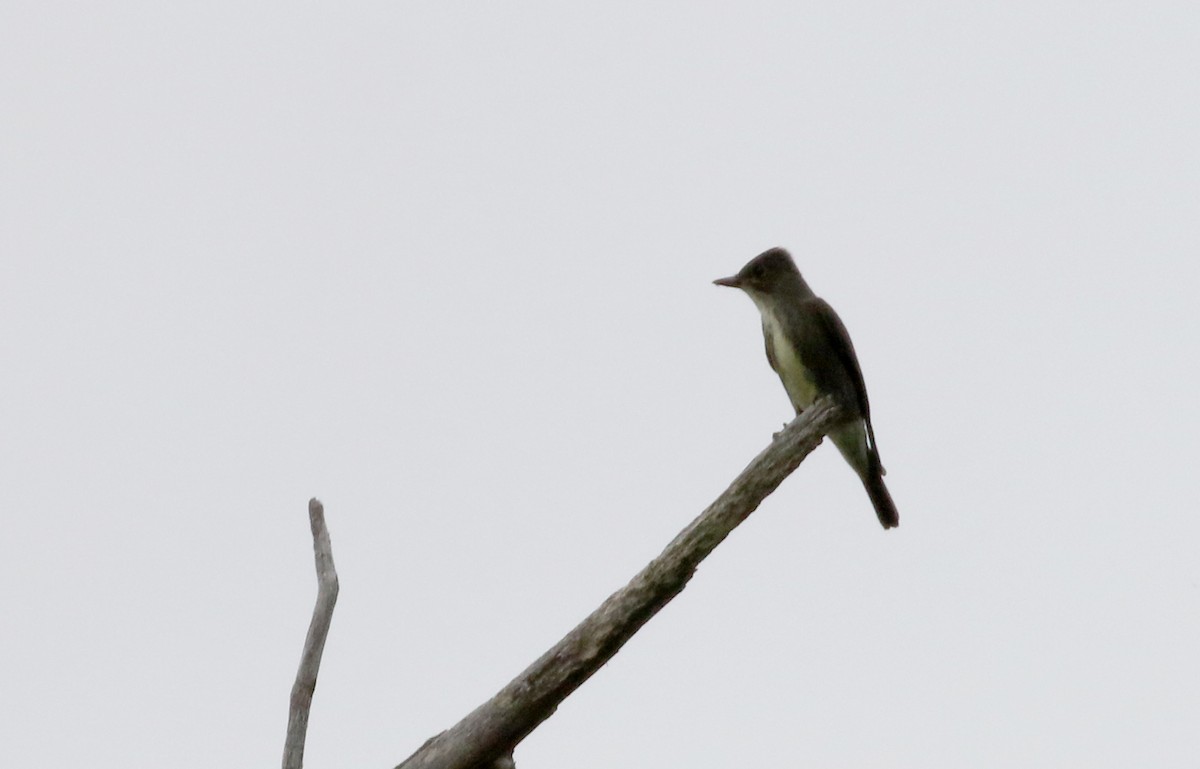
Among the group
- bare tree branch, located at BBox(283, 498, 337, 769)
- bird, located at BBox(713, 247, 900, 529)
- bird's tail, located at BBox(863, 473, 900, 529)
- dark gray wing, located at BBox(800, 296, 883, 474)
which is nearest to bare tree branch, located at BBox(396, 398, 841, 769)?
bare tree branch, located at BBox(283, 498, 337, 769)

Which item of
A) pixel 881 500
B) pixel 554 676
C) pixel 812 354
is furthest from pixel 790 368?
pixel 554 676

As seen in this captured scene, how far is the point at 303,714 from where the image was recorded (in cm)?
485

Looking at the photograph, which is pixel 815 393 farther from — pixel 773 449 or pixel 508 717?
pixel 508 717

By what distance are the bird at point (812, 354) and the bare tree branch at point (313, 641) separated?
3.50 meters

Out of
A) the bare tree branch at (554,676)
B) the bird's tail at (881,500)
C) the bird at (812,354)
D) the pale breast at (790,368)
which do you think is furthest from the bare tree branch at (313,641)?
the bird's tail at (881,500)

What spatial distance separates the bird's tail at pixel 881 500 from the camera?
8555 millimetres

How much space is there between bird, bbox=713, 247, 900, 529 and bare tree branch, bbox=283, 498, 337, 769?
3.50 m

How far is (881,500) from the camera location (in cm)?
859

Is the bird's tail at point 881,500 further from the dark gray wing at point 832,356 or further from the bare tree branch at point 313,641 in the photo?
the bare tree branch at point 313,641

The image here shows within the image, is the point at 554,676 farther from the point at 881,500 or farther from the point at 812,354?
the point at 881,500

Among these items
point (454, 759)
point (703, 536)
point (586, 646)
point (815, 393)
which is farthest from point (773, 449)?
point (815, 393)

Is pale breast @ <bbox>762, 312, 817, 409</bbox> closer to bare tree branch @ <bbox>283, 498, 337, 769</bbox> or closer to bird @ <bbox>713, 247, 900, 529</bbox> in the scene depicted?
bird @ <bbox>713, 247, 900, 529</bbox>

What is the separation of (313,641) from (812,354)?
3.99 metres

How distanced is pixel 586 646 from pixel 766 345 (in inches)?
162
